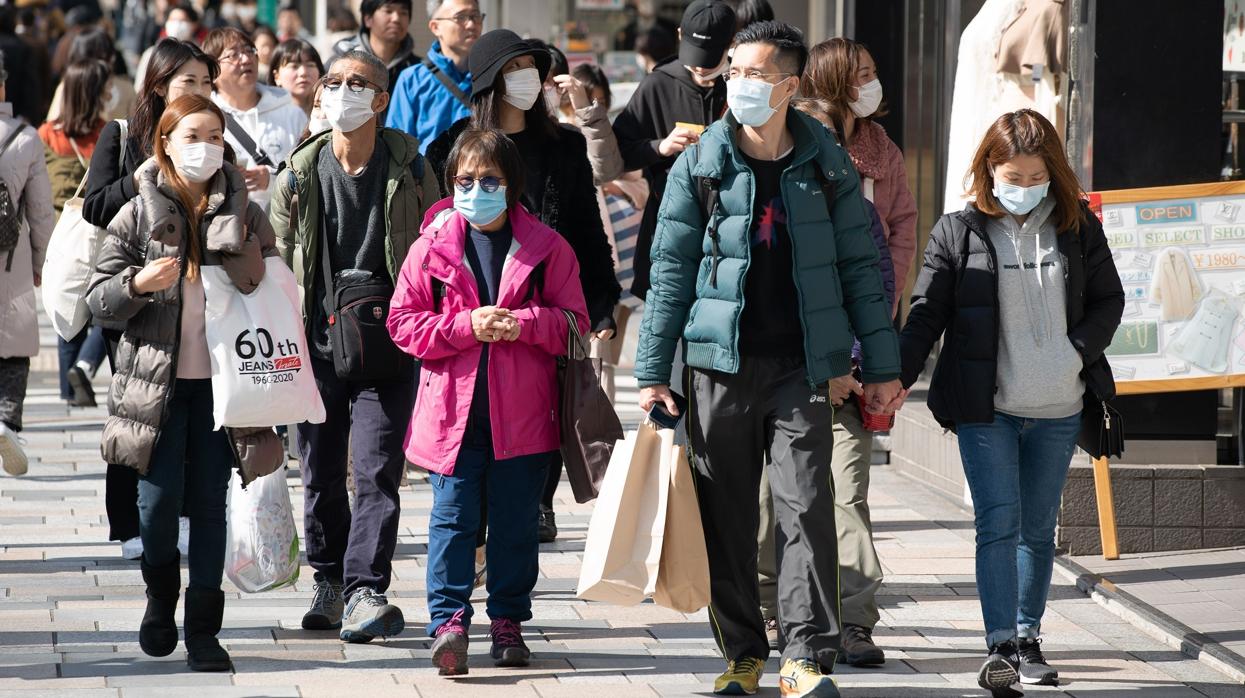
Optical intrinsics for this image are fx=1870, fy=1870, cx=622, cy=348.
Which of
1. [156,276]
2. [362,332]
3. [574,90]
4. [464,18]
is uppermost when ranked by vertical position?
[464,18]

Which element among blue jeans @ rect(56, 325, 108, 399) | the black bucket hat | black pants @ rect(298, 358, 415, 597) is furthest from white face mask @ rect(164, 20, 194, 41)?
black pants @ rect(298, 358, 415, 597)

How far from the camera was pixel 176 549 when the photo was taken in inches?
232

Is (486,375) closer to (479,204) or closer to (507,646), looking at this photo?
(479,204)

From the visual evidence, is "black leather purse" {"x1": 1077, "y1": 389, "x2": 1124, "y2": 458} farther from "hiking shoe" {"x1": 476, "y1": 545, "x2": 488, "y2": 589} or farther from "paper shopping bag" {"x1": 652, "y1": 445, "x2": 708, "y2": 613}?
"hiking shoe" {"x1": 476, "y1": 545, "x2": 488, "y2": 589}

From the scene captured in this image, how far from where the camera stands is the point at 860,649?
236 inches

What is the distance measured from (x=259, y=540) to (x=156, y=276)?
1.01 metres

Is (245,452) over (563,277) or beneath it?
beneath

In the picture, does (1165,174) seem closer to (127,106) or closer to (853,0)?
(853,0)

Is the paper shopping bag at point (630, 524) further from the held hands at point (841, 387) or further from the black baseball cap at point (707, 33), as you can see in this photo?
the black baseball cap at point (707, 33)

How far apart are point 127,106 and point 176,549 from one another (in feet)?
24.1

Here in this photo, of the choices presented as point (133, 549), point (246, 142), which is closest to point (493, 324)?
point (133, 549)

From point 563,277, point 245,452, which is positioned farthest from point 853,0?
point 245,452

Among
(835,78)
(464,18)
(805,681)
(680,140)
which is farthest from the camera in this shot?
(464,18)

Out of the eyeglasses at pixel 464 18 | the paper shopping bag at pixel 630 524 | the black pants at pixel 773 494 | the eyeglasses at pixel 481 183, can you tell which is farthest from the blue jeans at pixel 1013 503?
the eyeglasses at pixel 464 18
